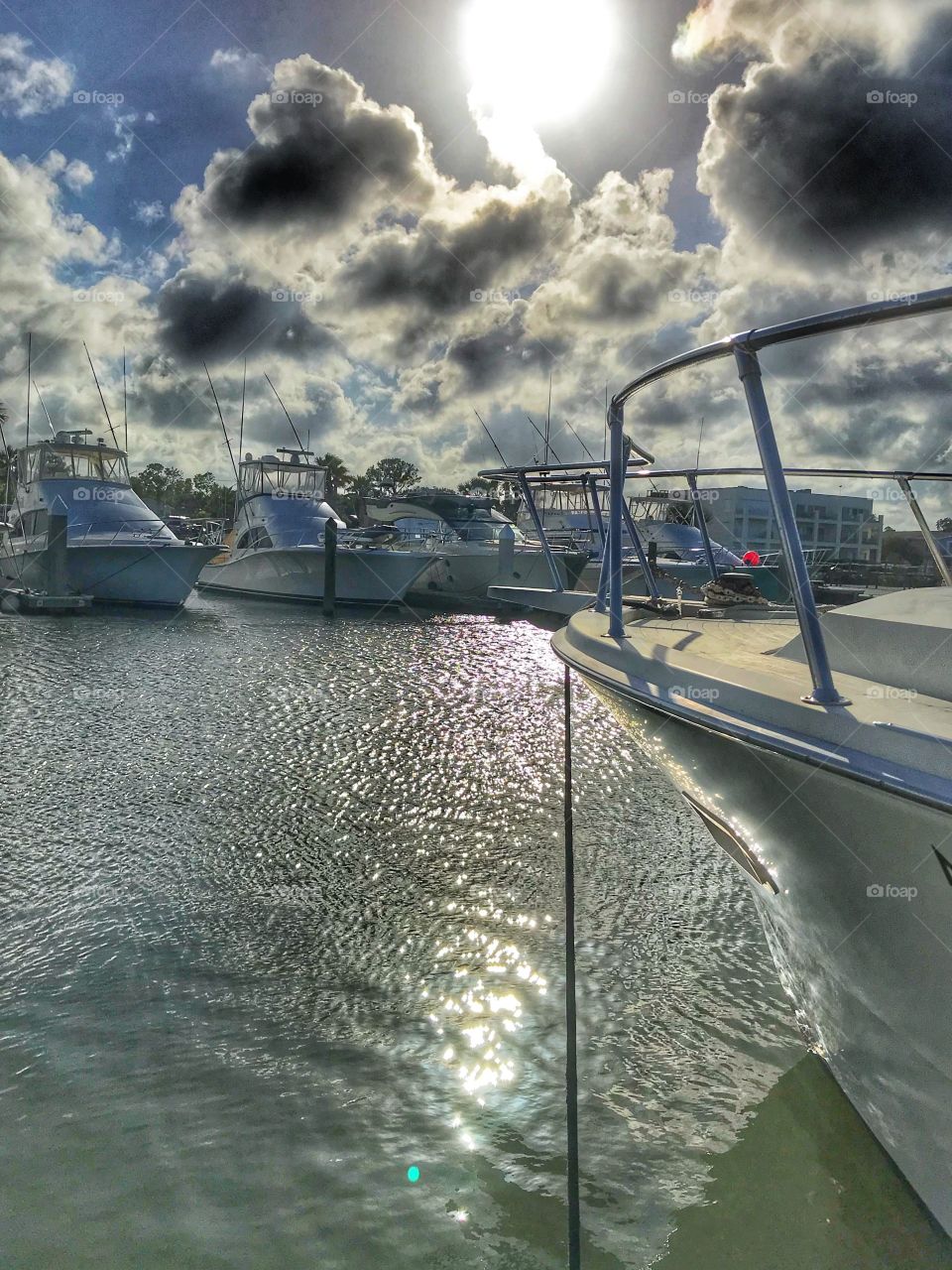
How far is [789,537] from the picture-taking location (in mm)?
2473

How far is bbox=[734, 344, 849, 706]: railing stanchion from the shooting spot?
2.42 m

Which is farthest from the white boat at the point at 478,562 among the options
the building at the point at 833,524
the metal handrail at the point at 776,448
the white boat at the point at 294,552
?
the metal handrail at the point at 776,448

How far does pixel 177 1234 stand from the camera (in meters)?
2.87

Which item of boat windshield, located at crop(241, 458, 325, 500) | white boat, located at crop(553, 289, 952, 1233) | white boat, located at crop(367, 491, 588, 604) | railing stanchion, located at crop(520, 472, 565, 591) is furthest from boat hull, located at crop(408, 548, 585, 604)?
white boat, located at crop(553, 289, 952, 1233)

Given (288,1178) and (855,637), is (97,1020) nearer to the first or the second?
(288,1178)

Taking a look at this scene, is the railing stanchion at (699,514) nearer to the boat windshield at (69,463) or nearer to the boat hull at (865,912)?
the boat hull at (865,912)

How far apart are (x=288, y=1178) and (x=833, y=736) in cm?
252

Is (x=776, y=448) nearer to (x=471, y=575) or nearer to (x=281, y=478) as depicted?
(x=471, y=575)

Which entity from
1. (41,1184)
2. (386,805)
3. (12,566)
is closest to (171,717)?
(386,805)

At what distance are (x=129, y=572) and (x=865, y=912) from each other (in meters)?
26.5

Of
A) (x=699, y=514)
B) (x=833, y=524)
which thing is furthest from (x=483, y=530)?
(x=833, y=524)

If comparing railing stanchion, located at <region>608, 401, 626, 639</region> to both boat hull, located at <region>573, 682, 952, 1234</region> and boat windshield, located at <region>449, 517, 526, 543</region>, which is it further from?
boat windshield, located at <region>449, 517, 526, 543</region>

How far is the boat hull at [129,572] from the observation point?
84.8 feet

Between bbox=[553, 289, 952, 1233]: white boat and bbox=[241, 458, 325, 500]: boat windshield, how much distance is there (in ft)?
102
